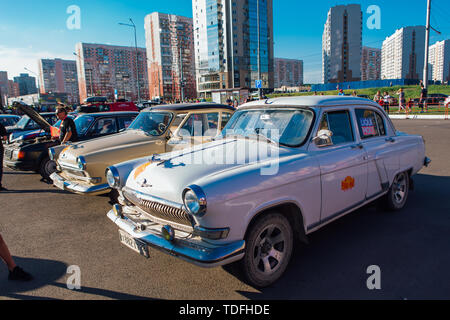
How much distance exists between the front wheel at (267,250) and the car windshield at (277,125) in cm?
100

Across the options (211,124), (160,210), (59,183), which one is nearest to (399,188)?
(211,124)

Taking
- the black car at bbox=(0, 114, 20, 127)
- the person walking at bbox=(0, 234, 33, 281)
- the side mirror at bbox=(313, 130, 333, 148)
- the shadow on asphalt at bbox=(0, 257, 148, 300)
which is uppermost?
the black car at bbox=(0, 114, 20, 127)

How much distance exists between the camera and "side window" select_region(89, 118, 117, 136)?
8.05 m

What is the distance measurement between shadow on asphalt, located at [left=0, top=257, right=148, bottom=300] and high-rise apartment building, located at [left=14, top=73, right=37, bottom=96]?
189 metres

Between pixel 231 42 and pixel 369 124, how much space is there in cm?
10500

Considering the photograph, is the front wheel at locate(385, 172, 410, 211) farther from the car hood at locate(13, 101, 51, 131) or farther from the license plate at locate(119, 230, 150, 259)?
the car hood at locate(13, 101, 51, 131)

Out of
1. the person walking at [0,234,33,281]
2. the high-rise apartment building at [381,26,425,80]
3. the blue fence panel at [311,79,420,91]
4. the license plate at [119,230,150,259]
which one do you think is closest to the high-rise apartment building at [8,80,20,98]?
the blue fence panel at [311,79,420,91]

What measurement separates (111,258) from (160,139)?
2960mm

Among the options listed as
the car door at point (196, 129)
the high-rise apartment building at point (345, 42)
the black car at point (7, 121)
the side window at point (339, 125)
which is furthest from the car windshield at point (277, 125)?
the high-rise apartment building at point (345, 42)

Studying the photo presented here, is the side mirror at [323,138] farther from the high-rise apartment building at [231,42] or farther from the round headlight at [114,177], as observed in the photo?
the high-rise apartment building at [231,42]

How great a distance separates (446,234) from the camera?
4109 mm

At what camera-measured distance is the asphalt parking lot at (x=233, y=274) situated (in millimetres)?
3049
